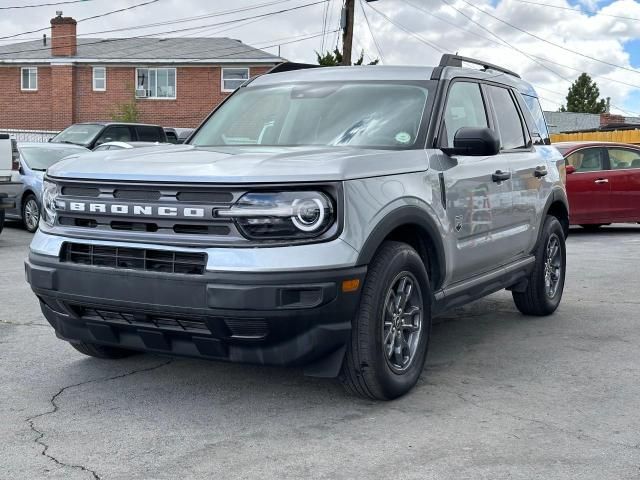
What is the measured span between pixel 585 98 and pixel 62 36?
57278 millimetres

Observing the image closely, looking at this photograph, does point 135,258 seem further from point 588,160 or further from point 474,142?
point 588,160

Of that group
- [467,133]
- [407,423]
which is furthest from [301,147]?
[407,423]

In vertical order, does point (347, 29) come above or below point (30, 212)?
above

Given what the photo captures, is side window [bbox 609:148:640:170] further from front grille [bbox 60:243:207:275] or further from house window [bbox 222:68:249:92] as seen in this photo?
house window [bbox 222:68:249:92]

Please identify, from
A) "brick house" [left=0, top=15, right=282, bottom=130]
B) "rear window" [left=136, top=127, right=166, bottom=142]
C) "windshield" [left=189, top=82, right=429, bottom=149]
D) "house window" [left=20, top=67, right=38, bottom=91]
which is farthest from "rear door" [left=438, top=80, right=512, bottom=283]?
"house window" [left=20, top=67, right=38, bottom=91]

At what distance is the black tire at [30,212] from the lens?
14.8 m

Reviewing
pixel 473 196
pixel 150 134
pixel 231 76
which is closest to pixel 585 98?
pixel 231 76

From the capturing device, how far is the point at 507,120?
21.9 feet

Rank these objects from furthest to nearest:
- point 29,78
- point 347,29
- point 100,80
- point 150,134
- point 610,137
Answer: point 29,78, point 100,80, point 610,137, point 347,29, point 150,134

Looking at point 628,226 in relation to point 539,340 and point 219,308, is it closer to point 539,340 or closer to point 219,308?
point 539,340

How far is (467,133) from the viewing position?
527cm

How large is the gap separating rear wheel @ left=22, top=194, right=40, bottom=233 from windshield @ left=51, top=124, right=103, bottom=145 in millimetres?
5590

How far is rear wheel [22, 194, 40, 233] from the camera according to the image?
48.8 ft

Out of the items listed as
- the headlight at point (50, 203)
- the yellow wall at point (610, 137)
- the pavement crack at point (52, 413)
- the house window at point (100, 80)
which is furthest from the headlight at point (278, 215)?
the house window at point (100, 80)
